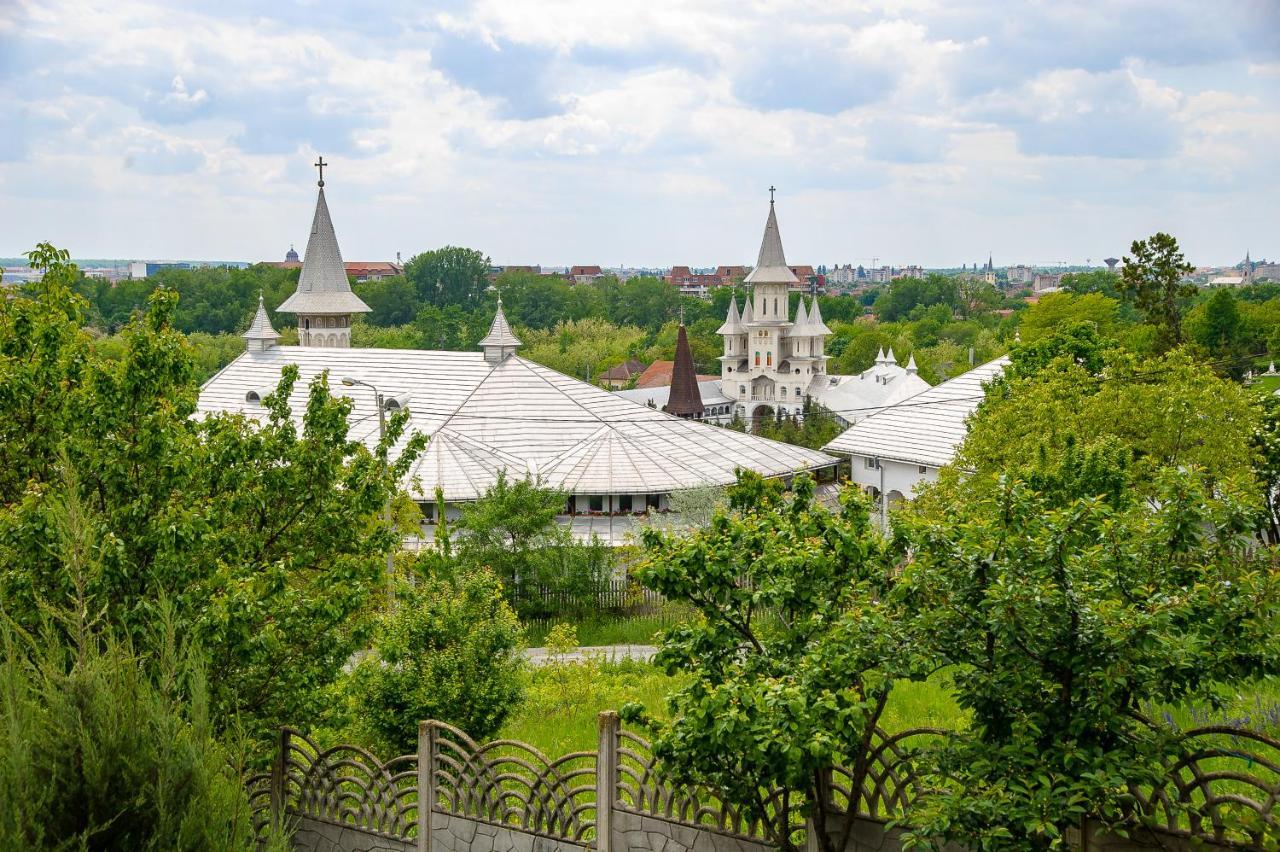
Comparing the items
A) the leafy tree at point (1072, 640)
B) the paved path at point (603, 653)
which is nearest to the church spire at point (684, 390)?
the paved path at point (603, 653)

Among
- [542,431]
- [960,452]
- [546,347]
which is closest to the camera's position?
[960,452]

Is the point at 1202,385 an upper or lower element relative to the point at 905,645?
upper

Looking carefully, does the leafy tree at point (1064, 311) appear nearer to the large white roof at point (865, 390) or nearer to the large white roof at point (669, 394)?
the large white roof at point (865, 390)

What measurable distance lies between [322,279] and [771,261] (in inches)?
1761

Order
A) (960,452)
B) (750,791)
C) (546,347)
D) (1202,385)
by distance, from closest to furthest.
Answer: (750,791) < (1202,385) < (960,452) < (546,347)

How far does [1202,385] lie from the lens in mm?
23984

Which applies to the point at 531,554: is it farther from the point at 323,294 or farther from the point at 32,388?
the point at 323,294

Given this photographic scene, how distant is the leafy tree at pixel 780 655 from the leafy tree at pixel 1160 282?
1304 inches

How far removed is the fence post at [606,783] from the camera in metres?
11.6

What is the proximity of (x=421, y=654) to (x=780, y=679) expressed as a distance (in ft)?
20.4

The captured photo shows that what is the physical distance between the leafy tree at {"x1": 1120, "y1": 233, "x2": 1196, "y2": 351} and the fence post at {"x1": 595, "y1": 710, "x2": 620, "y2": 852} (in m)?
33.6

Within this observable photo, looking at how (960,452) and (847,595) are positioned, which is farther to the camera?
(960,452)

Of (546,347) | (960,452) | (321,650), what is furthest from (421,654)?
(546,347)

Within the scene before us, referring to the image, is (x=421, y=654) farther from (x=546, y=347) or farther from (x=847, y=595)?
(x=546, y=347)
